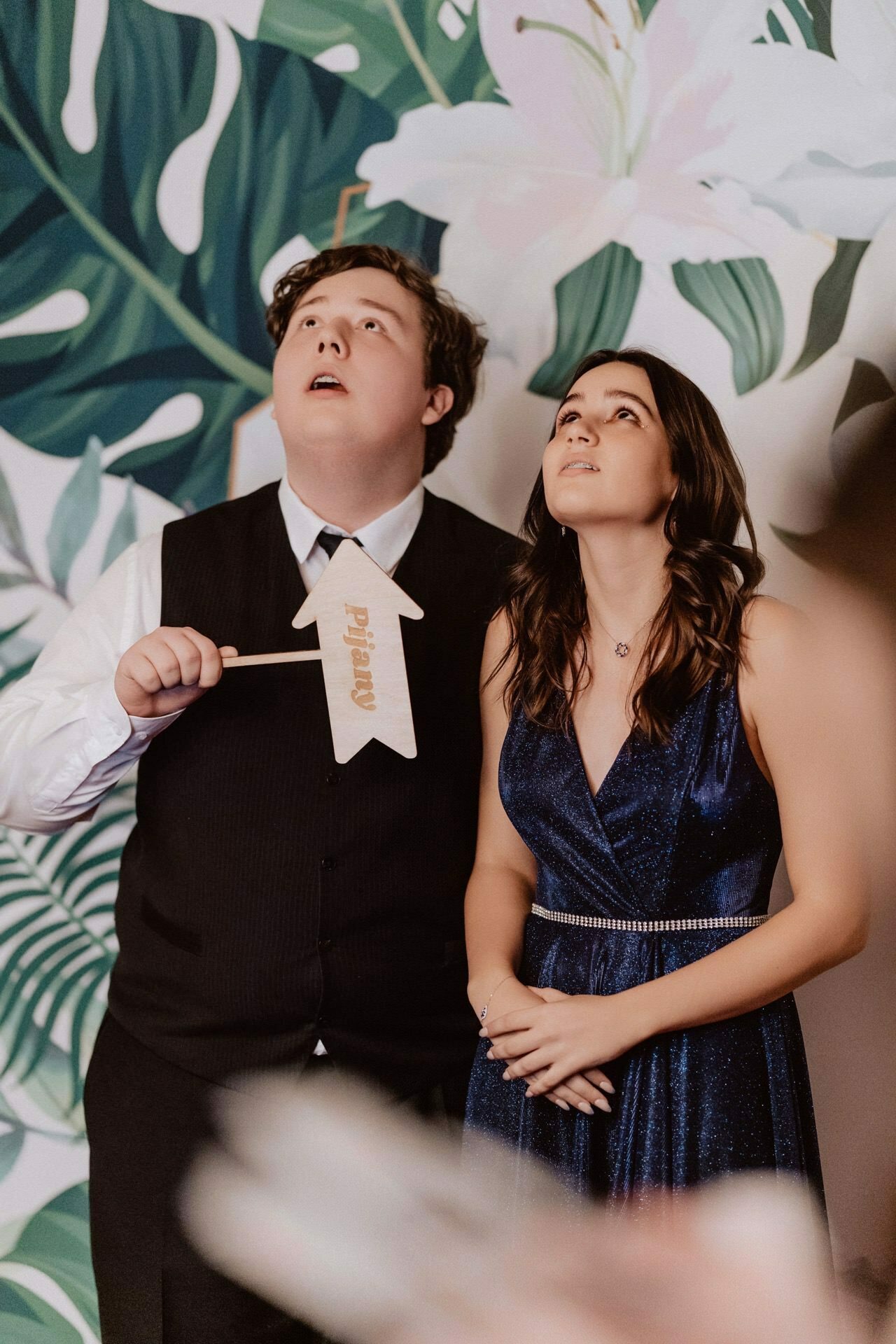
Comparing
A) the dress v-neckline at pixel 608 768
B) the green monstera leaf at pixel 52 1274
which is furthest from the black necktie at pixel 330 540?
the green monstera leaf at pixel 52 1274

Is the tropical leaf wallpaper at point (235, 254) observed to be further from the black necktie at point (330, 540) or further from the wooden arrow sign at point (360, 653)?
the wooden arrow sign at point (360, 653)

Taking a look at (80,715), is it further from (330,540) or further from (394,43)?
(394,43)

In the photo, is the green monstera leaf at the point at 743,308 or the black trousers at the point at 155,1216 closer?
the black trousers at the point at 155,1216

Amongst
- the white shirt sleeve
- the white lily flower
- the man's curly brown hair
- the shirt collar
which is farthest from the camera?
the white lily flower

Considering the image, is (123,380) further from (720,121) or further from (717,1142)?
(717,1142)

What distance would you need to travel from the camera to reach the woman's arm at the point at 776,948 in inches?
50.3

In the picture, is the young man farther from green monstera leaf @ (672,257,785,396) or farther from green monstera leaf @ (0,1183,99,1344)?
green monstera leaf @ (672,257,785,396)

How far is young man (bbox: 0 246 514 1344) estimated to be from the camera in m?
1.56

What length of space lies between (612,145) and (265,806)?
4.18 ft

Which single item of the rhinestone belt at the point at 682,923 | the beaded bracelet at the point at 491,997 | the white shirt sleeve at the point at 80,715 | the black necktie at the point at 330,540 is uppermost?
the black necktie at the point at 330,540

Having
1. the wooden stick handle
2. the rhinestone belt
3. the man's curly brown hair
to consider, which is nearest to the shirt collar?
the man's curly brown hair

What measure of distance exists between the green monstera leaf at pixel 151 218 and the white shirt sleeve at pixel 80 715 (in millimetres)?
446

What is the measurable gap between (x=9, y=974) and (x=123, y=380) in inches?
41.0

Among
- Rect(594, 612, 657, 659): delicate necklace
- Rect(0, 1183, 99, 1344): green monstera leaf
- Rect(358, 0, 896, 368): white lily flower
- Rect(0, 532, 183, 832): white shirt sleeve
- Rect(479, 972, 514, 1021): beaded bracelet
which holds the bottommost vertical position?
Rect(0, 1183, 99, 1344): green monstera leaf
